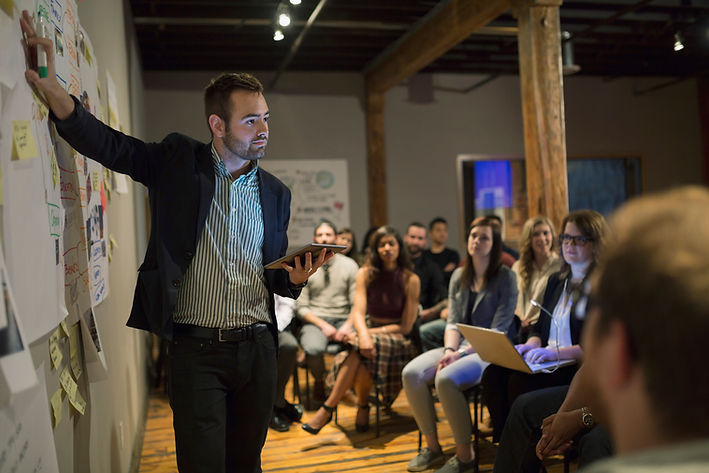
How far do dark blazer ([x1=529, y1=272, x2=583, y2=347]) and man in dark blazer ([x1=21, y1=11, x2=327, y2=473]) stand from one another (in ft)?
4.62

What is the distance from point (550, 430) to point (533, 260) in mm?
1680

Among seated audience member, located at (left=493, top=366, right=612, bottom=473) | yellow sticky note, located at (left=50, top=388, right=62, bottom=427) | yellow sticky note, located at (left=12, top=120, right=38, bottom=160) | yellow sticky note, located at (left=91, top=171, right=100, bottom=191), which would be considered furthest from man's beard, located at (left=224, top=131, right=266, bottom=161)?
seated audience member, located at (left=493, top=366, right=612, bottom=473)

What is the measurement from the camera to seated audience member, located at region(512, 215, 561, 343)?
355cm

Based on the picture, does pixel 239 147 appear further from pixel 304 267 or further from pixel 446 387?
pixel 446 387

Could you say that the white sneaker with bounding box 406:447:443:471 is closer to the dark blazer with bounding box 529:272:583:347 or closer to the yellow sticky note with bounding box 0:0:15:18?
the dark blazer with bounding box 529:272:583:347

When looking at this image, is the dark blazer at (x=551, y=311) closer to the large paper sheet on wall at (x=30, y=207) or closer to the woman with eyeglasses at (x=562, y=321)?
the woman with eyeglasses at (x=562, y=321)

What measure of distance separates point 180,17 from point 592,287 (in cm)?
551

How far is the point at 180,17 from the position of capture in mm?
5566

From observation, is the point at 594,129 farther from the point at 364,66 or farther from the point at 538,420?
the point at 538,420

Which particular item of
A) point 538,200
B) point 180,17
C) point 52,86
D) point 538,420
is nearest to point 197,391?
point 52,86

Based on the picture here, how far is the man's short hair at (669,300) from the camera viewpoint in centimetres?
60

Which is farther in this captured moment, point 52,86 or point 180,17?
point 180,17

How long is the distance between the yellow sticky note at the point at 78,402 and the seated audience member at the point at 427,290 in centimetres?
304

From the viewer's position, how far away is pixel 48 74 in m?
1.29
